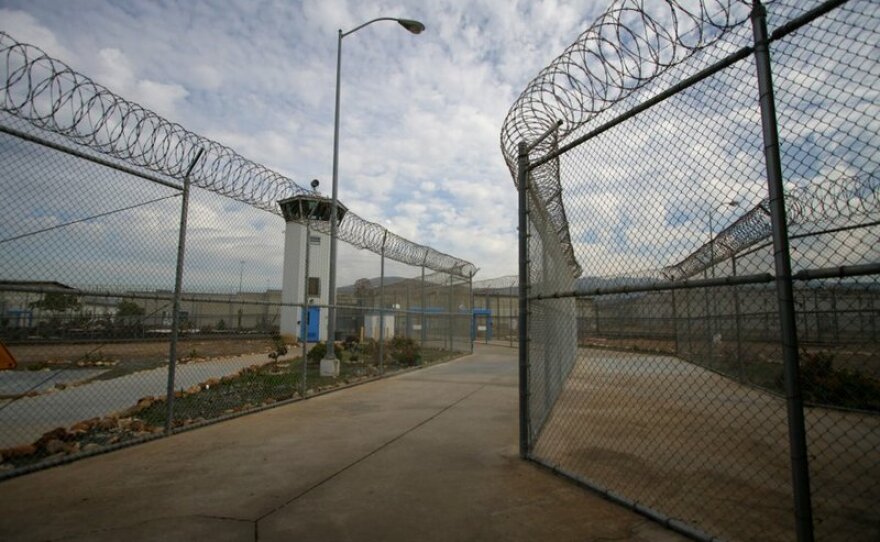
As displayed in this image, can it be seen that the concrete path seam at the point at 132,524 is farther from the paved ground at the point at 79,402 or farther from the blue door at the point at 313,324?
the blue door at the point at 313,324

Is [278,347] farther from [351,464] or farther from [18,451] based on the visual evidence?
[351,464]

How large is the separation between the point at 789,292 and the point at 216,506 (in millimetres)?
4007

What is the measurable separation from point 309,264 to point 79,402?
5039 mm

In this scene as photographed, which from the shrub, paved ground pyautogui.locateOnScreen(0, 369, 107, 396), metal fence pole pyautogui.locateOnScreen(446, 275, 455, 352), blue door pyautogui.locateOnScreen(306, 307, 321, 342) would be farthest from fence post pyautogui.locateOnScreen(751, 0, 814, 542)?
blue door pyautogui.locateOnScreen(306, 307, 321, 342)

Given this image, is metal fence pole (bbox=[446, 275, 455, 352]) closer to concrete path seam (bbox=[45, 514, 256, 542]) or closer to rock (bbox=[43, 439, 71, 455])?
rock (bbox=[43, 439, 71, 455])

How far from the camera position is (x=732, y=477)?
428cm

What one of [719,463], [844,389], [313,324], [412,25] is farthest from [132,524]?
[313,324]

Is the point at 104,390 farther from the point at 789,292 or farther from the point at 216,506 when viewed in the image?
the point at 789,292

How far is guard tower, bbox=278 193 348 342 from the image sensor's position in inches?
334

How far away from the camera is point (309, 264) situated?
1105cm

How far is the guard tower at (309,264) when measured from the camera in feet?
27.9

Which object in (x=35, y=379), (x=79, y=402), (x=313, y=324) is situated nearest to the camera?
(x=79, y=402)

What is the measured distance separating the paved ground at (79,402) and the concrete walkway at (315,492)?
1.30 metres

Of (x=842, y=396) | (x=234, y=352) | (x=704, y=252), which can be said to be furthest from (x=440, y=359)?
(x=842, y=396)
